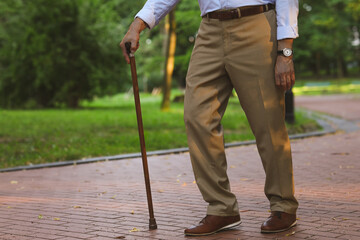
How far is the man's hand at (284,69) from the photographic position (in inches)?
144

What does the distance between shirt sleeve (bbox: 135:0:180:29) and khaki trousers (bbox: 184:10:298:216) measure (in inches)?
12.0

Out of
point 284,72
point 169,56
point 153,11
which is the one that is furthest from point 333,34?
point 284,72

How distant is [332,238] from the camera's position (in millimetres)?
3600

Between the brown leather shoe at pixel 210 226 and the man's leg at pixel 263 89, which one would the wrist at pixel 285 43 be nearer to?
the man's leg at pixel 263 89

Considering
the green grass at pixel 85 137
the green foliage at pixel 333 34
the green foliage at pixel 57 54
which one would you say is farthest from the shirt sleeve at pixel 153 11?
the green foliage at pixel 333 34

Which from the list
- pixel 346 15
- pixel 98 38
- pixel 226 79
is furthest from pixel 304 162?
pixel 346 15

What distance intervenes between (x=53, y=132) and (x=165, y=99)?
8.74m

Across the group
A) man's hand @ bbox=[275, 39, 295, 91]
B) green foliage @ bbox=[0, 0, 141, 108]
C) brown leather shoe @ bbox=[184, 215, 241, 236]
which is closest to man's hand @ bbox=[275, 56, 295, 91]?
man's hand @ bbox=[275, 39, 295, 91]

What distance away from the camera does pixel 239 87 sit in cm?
381

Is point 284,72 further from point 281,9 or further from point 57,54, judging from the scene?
point 57,54

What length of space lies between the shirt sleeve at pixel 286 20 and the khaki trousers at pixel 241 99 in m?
0.08

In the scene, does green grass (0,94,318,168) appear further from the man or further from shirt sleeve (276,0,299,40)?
shirt sleeve (276,0,299,40)

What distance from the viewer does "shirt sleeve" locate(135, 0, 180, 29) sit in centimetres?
388

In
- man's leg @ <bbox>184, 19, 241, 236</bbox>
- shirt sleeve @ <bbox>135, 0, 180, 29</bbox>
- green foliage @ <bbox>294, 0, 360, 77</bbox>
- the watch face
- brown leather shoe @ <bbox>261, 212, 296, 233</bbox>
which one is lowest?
green foliage @ <bbox>294, 0, 360, 77</bbox>
